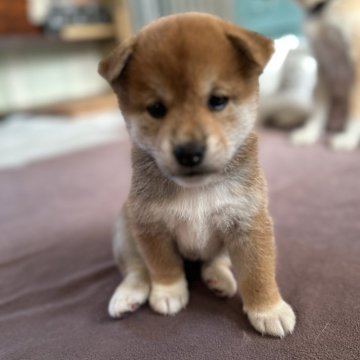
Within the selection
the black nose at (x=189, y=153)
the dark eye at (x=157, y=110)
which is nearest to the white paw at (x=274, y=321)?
the black nose at (x=189, y=153)

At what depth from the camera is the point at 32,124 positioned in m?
4.04

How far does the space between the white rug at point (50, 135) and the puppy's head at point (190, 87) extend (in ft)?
7.19

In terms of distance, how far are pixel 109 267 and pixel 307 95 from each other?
98.3 inches

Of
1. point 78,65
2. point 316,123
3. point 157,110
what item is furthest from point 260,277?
point 78,65

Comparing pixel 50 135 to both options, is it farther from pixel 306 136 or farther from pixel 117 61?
pixel 117 61

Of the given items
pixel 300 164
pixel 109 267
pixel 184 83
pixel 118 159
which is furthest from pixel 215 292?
pixel 118 159

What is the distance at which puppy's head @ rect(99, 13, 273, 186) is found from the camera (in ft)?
2.81

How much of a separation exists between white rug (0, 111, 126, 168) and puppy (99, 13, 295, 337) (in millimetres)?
2093

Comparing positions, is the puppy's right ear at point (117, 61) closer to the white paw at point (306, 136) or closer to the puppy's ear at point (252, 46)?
the puppy's ear at point (252, 46)

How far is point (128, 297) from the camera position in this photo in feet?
3.67

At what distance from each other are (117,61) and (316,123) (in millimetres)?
2181

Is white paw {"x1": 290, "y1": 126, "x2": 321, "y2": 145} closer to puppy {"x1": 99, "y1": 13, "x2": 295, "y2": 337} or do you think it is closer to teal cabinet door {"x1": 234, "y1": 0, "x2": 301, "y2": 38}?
teal cabinet door {"x1": 234, "y1": 0, "x2": 301, "y2": 38}

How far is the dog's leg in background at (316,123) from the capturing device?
2.73 meters

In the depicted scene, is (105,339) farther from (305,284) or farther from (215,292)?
(305,284)
